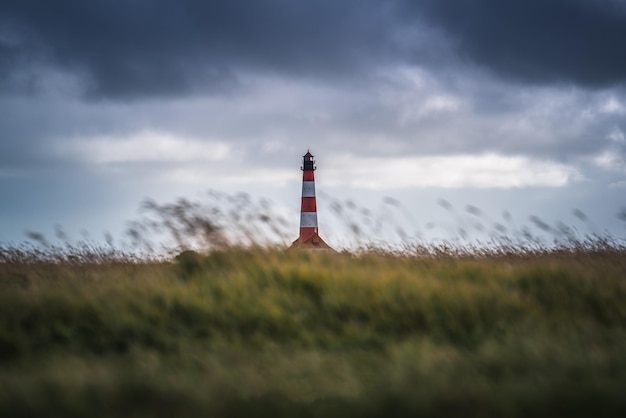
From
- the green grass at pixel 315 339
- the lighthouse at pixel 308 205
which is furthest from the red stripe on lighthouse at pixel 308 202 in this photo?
the green grass at pixel 315 339

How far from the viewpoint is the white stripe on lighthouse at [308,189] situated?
74.3ft

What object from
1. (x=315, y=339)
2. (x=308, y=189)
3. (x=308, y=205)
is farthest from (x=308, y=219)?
(x=315, y=339)

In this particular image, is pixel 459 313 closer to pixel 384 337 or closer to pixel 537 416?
pixel 384 337

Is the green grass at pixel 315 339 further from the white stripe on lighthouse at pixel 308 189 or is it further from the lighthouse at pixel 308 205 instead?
the white stripe on lighthouse at pixel 308 189

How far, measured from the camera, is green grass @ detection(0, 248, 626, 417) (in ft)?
14.0

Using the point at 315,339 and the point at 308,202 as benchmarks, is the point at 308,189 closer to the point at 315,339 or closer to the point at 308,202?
the point at 308,202

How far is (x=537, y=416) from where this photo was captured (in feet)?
13.6

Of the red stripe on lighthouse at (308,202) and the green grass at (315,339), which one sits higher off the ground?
the red stripe on lighthouse at (308,202)

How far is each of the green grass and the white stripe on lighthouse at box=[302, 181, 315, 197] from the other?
1442 cm

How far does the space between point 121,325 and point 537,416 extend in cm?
362

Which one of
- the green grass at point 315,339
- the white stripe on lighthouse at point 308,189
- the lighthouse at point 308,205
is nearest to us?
the green grass at point 315,339

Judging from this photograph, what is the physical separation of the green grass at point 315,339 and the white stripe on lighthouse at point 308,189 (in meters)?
14.4

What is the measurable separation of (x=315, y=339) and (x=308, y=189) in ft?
56.6

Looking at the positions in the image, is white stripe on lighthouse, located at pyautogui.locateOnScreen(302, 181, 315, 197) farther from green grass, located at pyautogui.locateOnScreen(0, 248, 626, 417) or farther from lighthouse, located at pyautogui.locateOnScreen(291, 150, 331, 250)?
green grass, located at pyautogui.locateOnScreen(0, 248, 626, 417)
